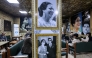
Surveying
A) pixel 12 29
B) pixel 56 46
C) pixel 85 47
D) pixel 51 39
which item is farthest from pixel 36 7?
pixel 12 29

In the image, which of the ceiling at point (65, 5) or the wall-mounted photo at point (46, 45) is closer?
the wall-mounted photo at point (46, 45)

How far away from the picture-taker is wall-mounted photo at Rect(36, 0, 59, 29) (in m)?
2.29

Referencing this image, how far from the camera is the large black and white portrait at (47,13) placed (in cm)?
229

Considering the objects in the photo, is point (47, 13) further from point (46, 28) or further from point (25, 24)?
point (25, 24)

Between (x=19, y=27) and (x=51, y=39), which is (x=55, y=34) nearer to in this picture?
(x=51, y=39)

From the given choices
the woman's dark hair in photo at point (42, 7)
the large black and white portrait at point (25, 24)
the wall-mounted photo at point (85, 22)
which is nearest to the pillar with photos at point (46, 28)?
the woman's dark hair in photo at point (42, 7)

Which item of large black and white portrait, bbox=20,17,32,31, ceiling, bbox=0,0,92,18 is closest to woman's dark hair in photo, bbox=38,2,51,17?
ceiling, bbox=0,0,92,18

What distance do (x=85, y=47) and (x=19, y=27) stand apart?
780 centimetres

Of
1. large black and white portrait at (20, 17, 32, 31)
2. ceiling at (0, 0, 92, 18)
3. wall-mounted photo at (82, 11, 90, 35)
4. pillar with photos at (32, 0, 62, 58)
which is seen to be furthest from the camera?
large black and white portrait at (20, 17, 32, 31)

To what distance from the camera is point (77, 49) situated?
5469 mm

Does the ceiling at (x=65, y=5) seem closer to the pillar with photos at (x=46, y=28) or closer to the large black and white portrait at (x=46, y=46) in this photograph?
the pillar with photos at (x=46, y=28)

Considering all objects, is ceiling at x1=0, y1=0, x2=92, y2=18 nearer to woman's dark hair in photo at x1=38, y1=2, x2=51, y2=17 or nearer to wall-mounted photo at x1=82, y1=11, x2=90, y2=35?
wall-mounted photo at x1=82, y1=11, x2=90, y2=35

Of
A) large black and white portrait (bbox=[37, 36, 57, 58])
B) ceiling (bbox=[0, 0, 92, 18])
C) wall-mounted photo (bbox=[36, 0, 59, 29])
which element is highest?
ceiling (bbox=[0, 0, 92, 18])

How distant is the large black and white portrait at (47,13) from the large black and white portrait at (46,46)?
0.29 metres
